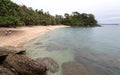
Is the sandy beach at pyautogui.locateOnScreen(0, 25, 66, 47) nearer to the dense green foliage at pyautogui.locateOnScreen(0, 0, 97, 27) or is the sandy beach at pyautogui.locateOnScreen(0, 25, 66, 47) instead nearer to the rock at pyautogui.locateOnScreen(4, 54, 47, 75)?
the dense green foliage at pyautogui.locateOnScreen(0, 0, 97, 27)

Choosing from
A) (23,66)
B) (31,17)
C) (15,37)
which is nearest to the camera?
(23,66)

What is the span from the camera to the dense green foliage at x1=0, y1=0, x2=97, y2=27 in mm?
41100

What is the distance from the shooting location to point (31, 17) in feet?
190

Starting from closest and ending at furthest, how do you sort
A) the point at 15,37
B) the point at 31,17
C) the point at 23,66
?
the point at 23,66
the point at 15,37
the point at 31,17

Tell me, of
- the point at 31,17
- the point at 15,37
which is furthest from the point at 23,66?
the point at 31,17

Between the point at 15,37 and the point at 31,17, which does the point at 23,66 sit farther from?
the point at 31,17

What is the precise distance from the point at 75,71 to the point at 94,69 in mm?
1888

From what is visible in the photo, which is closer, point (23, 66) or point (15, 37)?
point (23, 66)

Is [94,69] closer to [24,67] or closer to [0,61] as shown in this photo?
[24,67]

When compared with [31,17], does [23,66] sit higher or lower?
lower

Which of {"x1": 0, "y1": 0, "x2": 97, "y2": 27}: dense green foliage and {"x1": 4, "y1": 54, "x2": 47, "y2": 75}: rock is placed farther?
{"x1": 0, "y1": 0, "x2": 97, "y2": 27}: dense green foliage

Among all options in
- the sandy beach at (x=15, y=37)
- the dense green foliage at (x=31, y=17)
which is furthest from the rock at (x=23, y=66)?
the dense green foliage at (x=31, y=17)

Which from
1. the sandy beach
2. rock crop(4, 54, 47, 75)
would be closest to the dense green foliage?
the sandy beach

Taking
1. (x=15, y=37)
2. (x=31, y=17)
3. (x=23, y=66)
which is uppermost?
(x=31, y=17)
